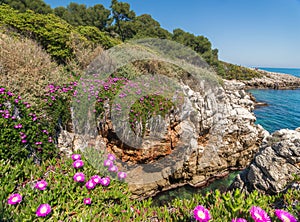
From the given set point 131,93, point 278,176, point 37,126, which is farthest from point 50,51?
point 278,176

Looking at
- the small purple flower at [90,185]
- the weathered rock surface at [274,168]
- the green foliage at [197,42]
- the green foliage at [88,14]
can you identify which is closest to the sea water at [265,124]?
the weathered rock surface at [274,168]

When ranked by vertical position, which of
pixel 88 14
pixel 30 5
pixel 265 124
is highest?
pixel 88 14

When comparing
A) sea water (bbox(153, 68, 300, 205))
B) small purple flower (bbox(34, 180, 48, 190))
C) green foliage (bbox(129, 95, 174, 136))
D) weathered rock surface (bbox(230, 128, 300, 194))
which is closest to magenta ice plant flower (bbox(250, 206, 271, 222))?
small purple flower (bbox(34, 180, 48, 190))

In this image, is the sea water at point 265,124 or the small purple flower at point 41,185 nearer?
the small purple flower at point 41,185

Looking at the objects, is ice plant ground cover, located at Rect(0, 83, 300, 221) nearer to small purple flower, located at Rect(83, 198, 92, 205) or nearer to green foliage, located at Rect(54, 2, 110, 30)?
small purple flower, located at Rect(83, 198, 92, 205)

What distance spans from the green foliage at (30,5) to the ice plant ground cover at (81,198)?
19.8m

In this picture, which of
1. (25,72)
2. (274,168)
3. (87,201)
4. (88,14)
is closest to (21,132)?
(87,201)

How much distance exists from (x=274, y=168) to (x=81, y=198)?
16.4ft

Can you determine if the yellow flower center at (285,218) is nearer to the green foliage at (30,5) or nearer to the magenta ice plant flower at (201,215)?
the magenta ice plant flower at (201,215)

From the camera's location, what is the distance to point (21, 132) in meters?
2.86

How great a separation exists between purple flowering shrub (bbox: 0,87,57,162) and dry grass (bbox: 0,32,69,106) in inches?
17.6

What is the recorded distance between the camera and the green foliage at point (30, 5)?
15.4 metres

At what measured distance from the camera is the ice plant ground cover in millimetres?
1550

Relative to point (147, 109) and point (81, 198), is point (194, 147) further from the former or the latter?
point (81, 198)
